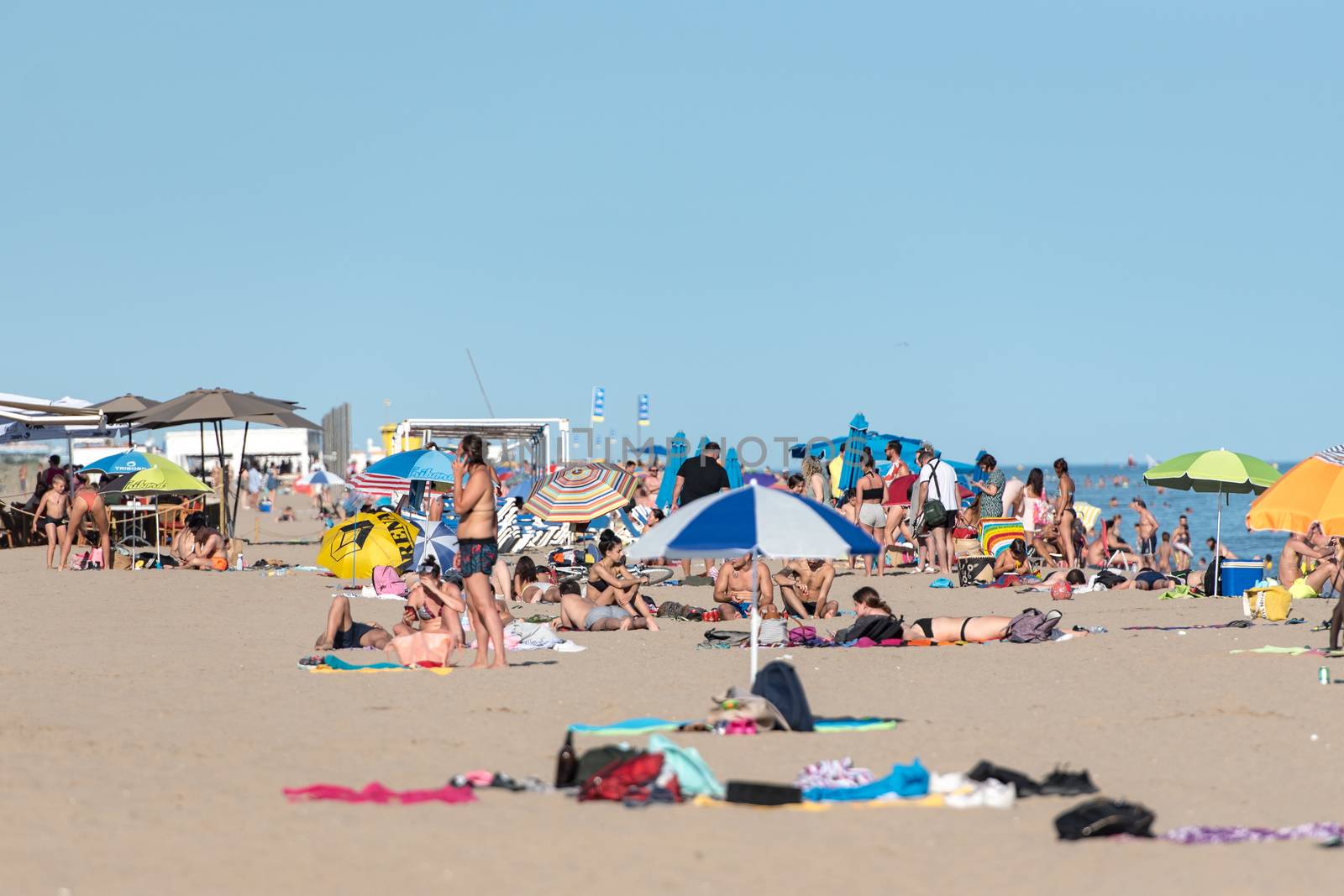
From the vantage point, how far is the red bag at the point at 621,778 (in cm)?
573

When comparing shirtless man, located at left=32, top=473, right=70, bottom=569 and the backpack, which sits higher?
shirtless man, located at left=32, top=473, right=70, bottom=569

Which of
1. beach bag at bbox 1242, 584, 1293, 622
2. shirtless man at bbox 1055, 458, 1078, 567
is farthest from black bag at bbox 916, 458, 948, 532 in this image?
beach bag at bbox 1242, 584, 1293, 622

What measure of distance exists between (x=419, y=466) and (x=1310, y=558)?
31.0 feet

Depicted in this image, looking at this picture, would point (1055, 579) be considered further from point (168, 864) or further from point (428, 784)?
point (168, 864)

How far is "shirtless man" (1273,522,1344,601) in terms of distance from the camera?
14148 millimetres

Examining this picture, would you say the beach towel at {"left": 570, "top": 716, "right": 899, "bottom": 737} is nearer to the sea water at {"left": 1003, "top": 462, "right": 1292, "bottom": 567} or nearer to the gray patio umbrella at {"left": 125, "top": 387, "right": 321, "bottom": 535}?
the sea water at {"left": 1003, "top": 462, "right": 1292, "bottom": 567}

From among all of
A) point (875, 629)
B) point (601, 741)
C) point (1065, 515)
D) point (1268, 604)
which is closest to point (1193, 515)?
point (1065, 515)

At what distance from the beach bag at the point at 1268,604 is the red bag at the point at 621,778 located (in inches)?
315

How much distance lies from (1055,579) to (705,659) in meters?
6.02

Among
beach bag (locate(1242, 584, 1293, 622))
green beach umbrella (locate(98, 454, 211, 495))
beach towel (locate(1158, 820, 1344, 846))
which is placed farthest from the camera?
green beach umbrella (locate(98, 454, 211, 495))

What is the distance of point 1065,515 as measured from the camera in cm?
1753

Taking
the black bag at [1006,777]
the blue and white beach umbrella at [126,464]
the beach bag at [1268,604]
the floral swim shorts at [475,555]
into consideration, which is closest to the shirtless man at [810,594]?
the beach bag at [1268,604]

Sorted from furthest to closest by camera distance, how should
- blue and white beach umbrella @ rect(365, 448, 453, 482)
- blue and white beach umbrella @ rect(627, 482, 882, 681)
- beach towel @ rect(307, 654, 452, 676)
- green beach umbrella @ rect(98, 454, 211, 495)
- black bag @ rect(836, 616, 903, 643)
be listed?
1. green beach umbrella @ rect(98, 454, 211, 495)
2. blue and white beach umbrella @ rect(365, 448, 453, 482)
3. black bag @ rect(836, 616, 903, 643)
4. beach towel @ rect(307, 654, 452, 676)
5. blue and white beach umbrella @ rect(627, 482, 882, 681)

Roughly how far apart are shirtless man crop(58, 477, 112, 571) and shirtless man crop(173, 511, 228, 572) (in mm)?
822
